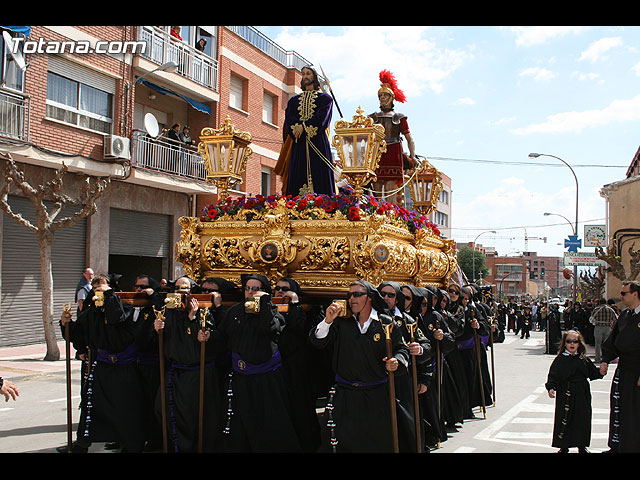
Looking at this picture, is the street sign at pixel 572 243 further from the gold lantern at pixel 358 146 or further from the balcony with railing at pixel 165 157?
the gold lantern at pixel 358 146

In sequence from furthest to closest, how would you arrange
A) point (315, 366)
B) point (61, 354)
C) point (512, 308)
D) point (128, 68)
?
1. point (512, 308)
2. point (128, 68)
3. point (61, 354)
4. point (315, 366)

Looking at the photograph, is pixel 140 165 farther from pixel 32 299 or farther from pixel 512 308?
pixel 512 308

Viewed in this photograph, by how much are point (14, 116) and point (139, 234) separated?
206 inches

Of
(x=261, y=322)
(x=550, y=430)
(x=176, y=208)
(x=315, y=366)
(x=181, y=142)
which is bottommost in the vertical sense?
(x=550, y=430)

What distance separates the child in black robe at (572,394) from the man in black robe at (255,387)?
2.76 meters

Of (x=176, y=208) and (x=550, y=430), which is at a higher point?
(x=176, y=208)

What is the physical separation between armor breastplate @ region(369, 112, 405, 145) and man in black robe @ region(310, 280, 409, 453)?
4.40m

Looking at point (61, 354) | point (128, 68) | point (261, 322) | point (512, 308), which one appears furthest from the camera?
point (512, 308)

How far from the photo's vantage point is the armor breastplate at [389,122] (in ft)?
29.8

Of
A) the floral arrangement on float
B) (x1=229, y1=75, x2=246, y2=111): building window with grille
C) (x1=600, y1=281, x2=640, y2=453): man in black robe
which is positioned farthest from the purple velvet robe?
(x1=229, y1=75, x2=246, y2=111): building window with grille

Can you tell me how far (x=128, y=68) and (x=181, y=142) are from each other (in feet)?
8.42

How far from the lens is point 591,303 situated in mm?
22688

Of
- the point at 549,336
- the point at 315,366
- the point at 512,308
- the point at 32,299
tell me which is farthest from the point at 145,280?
the point at 512,308

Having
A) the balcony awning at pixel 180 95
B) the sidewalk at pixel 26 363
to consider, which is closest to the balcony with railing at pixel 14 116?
the balcony awning at pixel 180 95
